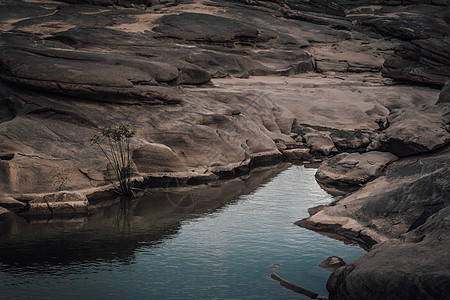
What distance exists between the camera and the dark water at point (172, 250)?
9.55 metres

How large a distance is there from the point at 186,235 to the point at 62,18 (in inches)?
953

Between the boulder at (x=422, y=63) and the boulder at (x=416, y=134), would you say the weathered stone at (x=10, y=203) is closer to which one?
the boulder at (x=416, y=134)

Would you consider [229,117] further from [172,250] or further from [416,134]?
[172,250]

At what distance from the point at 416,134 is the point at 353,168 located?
235 cm

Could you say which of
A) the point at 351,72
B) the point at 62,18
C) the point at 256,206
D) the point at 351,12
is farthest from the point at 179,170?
the point at 351,12

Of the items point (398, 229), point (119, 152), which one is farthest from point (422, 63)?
point (398, 229)

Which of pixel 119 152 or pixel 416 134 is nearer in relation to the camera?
pixel 416 134

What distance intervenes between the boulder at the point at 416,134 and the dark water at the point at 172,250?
9.11ft

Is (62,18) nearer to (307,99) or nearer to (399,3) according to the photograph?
(307,99)

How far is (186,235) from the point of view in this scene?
41.4 feet

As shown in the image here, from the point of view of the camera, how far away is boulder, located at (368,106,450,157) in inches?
606

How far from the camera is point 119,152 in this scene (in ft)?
52.7

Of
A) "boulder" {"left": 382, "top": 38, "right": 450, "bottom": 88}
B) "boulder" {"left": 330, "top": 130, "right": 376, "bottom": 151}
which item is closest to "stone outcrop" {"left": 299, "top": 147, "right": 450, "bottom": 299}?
"boulder" {"left": 330, "top": 130, "right": 376, "bottom": 151}

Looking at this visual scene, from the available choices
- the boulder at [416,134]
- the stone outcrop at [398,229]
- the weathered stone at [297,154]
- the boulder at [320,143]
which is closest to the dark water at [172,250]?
the stone outcrop at [398,229]
